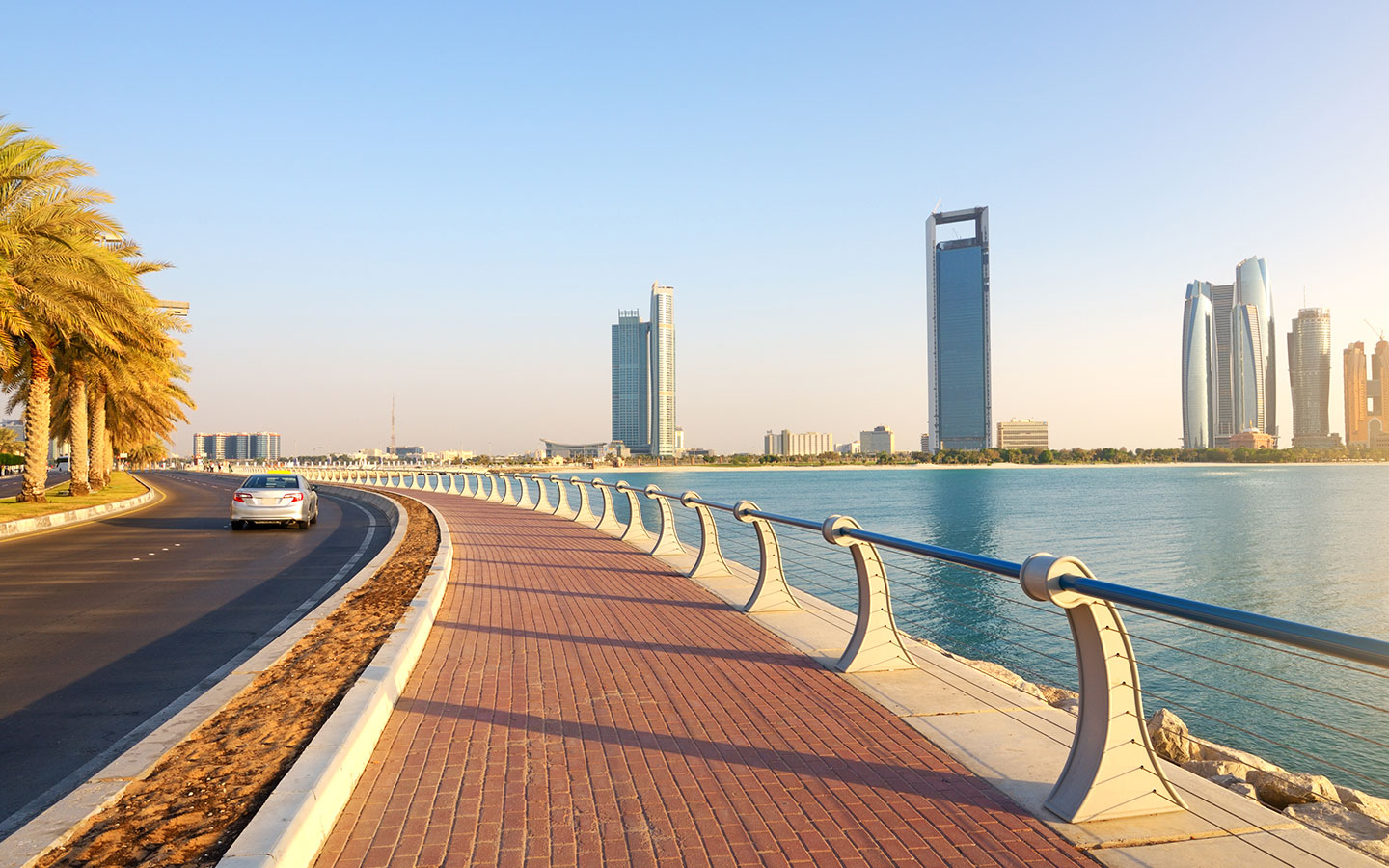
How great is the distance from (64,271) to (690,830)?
23.3 metres

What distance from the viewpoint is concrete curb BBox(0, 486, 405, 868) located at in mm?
3414

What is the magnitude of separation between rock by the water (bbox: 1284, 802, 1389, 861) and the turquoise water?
0.34 meters

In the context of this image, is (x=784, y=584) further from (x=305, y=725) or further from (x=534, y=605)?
(x=305, y=725)

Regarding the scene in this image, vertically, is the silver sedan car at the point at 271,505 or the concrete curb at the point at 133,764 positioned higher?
the silver sedan car at the point at 271,505

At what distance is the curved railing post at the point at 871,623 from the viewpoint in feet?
20.2

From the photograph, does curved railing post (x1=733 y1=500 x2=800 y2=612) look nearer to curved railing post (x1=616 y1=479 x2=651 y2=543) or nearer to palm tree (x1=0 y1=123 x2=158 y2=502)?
curved railing post (x1=616 y1=479 x2=651 y2=543)

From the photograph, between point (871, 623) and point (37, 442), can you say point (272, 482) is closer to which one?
point (37, 442)

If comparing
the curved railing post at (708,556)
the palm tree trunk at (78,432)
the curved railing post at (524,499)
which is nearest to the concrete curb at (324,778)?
the curved railing post at (708,556)

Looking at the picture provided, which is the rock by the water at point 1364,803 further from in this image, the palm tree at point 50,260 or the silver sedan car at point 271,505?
the palm tree at point 50,260

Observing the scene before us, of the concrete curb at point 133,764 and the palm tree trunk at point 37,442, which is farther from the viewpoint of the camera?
the palm tree trunk at point 37,442

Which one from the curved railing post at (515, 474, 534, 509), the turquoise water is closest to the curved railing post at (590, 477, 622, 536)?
the turquoise water

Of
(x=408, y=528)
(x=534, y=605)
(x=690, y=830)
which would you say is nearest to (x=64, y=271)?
(x=408, y=528)

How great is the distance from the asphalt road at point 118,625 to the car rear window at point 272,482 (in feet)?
6.42

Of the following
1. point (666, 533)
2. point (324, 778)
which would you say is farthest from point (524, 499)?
point (324, 778)
